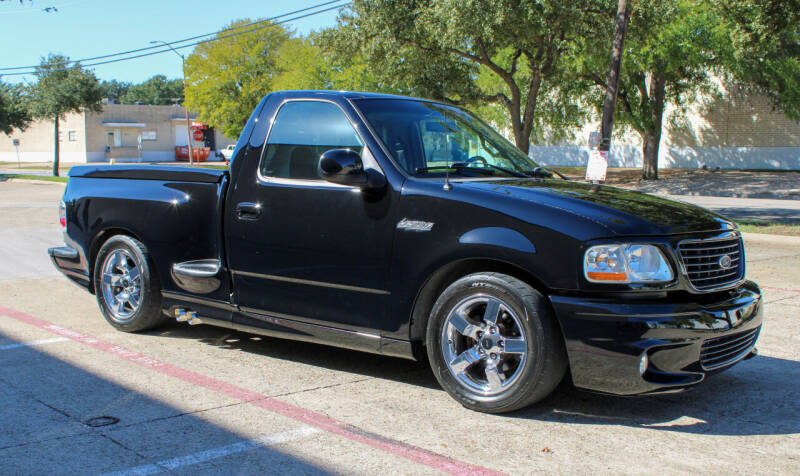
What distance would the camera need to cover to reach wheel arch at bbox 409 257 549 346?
4.15 metres

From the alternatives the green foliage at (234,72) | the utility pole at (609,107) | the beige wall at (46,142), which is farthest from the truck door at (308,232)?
the beige wall at (46,142)

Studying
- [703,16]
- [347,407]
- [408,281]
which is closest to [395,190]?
[408,281]

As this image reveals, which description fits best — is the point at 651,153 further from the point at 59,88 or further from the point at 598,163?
the point at 59,88

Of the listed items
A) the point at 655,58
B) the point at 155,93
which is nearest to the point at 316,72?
the point at 655,58

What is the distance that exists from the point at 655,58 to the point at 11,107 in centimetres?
3975

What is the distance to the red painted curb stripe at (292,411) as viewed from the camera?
349cm

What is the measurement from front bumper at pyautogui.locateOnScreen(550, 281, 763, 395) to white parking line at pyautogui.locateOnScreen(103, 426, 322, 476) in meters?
1.43

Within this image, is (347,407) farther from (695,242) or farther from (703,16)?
(703,16)

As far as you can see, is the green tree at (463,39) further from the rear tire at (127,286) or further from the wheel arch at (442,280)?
the wheel arch at (442,280)

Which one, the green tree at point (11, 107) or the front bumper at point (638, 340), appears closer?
the front bumper at point (638, 340)

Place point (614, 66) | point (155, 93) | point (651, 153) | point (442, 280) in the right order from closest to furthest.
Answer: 1. point (442, 280)
2. point (614, 66)
3. point (651, 153)
4. point (155, 93)

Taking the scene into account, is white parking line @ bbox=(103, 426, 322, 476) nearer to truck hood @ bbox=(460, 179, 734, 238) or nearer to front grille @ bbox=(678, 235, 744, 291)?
truck hood @ bbox=(460, 179, 734, 238)

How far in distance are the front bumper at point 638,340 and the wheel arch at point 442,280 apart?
0.34 metres

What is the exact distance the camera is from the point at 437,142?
5039 millimetres
